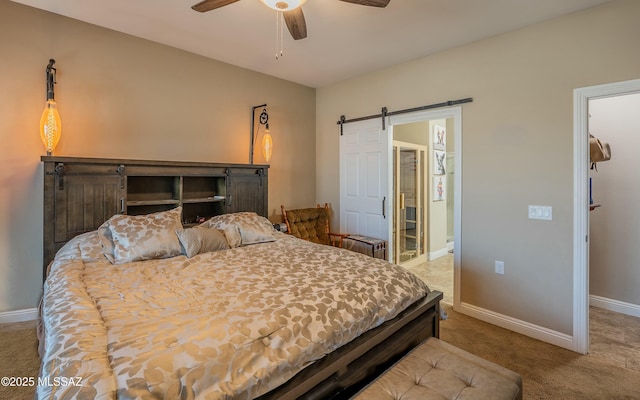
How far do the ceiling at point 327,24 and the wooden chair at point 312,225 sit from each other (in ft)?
6.51

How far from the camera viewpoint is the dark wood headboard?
2.55 metres

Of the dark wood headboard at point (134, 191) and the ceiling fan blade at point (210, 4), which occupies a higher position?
the ceiling fan blade at point (210, 4)

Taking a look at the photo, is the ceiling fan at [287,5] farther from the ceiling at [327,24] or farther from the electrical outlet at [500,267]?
the electrical outlet at [500,267]

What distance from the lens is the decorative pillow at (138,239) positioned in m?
2.37

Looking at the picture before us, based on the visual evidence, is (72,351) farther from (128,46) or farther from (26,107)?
(128,46)

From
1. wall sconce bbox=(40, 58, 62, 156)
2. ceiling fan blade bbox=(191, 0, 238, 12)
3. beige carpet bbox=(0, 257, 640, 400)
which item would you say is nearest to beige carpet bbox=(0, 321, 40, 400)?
beige carpet bbox=(0, 257, 640, 400)

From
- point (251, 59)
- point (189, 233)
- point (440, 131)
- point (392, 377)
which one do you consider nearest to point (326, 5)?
point (251, 59)

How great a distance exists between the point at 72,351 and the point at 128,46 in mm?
3134

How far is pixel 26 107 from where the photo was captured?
8.96ft

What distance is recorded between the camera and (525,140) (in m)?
2.90

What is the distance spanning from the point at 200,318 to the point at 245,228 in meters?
1.63

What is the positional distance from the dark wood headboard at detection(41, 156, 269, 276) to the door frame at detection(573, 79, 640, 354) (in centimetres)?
313

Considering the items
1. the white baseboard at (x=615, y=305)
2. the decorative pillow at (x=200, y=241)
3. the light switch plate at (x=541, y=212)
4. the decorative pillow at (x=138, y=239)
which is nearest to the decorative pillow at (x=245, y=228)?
the decorative pillow at (x=200, y=241)

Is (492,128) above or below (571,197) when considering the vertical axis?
above
